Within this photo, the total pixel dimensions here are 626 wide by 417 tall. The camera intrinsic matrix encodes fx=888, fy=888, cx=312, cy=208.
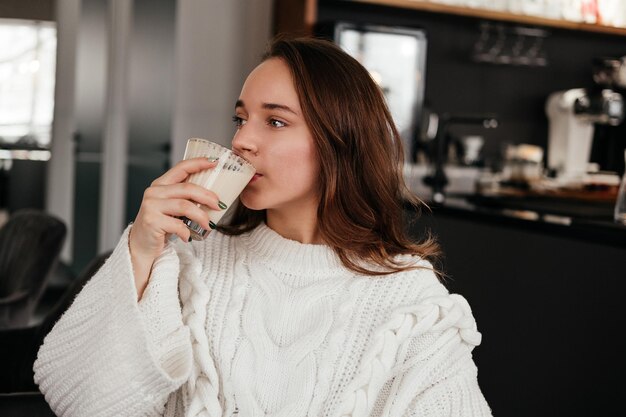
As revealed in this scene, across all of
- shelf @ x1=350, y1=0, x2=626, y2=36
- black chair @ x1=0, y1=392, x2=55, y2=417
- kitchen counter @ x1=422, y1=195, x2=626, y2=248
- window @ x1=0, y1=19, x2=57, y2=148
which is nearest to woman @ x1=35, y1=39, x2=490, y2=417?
black chair @ x1=0, y1=392, x2=55, y2=417

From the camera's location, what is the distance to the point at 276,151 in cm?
141

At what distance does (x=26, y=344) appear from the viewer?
2330 millimetres

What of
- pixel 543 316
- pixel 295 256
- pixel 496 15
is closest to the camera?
pixel 295 256

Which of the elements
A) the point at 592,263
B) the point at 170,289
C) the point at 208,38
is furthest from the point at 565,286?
the point at 208,38

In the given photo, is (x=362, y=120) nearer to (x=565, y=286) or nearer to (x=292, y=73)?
(x=292, y=73)

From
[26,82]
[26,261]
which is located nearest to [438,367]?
[26,261]

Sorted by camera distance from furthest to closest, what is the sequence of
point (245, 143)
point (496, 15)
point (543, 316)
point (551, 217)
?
point (496, 15) < point (551, 217) < point (543, 316) < point (245, 143)

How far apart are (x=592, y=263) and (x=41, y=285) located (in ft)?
5.59

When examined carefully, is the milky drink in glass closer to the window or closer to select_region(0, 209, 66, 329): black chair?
select_region(0, 209, 66, 329): black chair

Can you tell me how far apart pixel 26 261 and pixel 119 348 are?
1.70m

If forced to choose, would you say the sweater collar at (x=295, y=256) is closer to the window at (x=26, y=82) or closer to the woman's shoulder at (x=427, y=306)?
the woman's shoulder at (x=427, y=306)

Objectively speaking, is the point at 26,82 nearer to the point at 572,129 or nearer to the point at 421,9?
the point at 421,9

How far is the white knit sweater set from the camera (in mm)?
1321

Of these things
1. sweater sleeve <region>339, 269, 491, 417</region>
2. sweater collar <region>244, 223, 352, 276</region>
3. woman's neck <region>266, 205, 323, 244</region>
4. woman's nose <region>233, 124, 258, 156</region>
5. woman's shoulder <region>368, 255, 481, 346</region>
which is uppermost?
woman's nose <region>233, 124, 258, 156</region>
